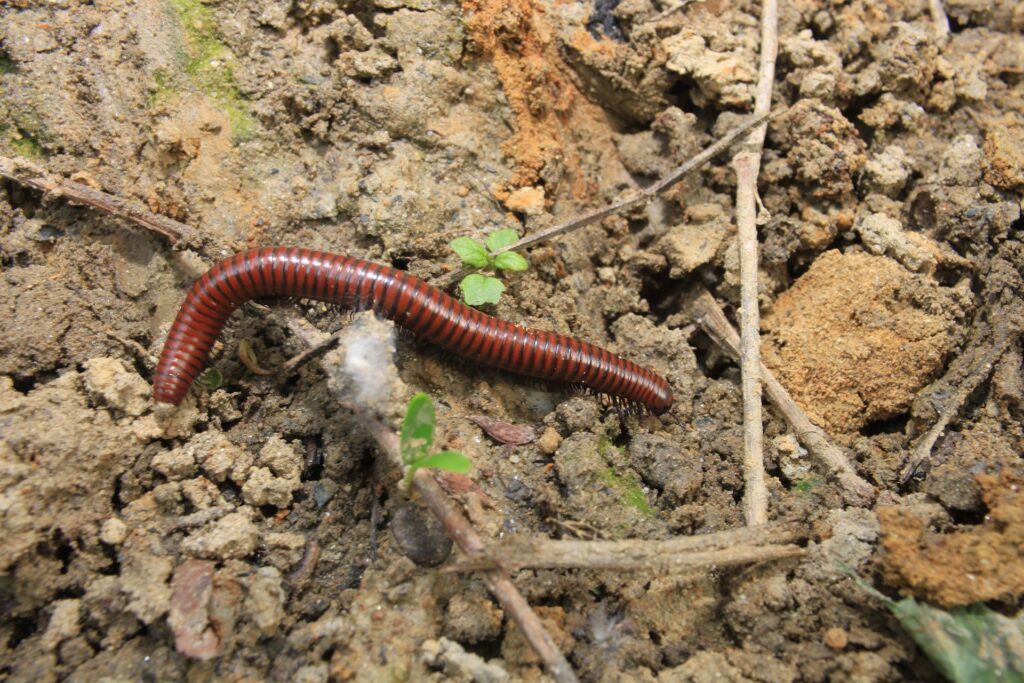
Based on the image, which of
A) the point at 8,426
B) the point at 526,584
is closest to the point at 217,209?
the point at 8,426

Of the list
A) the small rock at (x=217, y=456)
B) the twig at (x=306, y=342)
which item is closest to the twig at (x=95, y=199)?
the twig at (x=306, y=342)

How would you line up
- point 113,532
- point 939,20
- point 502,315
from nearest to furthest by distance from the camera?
point 113,532
point 502,315
point 939,20

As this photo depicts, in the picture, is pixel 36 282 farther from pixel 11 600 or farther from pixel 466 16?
pixel 466 16

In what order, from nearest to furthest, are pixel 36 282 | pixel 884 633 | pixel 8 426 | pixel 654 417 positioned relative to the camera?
1. pixel 884 633
2. pixel 8 426
3. pixel 36 282
4. pixel 654 417

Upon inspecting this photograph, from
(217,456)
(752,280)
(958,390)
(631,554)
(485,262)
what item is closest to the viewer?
(631,554)

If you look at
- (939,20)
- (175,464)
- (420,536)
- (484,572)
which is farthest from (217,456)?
(939,20)

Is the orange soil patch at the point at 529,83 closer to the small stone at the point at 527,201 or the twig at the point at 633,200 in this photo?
the small stone at the point at 527,201

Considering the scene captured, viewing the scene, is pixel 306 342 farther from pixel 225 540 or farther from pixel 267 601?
pixel 267 601

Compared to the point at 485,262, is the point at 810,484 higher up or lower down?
lower down

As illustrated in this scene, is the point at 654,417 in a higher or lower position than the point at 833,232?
lower
